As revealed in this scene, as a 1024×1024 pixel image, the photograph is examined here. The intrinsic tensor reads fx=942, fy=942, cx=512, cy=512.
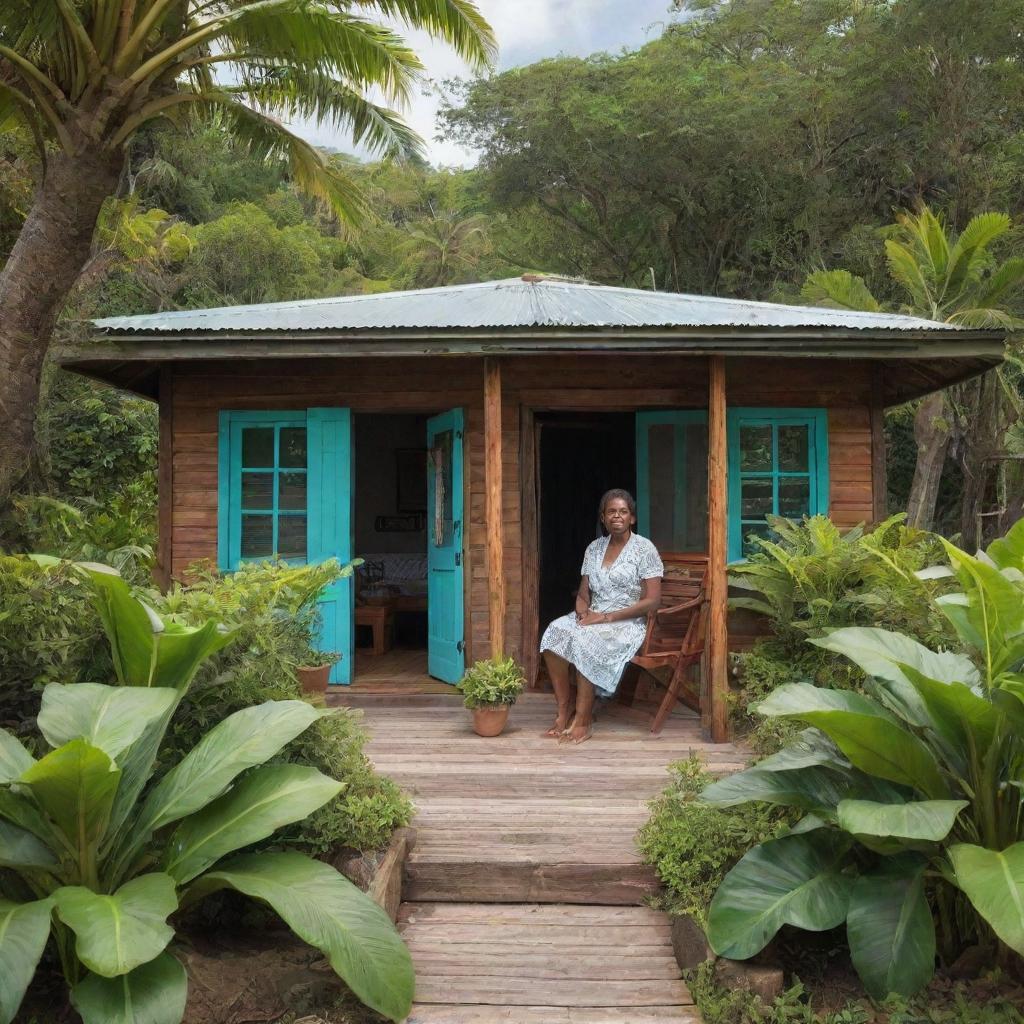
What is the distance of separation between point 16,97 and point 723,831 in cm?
671

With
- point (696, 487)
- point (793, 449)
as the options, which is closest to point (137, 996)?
point (696, 487)

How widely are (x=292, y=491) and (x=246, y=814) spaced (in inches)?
167

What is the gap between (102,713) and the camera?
3094 millimetres

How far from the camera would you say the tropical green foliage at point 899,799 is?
2963mm

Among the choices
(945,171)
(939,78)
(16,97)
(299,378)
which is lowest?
(299,378)

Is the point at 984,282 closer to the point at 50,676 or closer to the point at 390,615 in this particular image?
the point at 390,615

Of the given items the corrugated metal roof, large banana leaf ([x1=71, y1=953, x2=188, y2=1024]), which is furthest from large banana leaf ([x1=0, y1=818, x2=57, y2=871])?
the corrugated metal roof

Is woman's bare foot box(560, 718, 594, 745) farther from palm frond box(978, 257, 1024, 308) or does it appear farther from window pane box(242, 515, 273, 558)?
palm frond box(978, 257, 1024, 308)

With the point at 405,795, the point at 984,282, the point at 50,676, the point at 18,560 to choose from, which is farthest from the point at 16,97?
the point at 984,282

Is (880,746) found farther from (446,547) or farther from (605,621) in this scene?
(446,547)

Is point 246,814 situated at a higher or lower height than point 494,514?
lower

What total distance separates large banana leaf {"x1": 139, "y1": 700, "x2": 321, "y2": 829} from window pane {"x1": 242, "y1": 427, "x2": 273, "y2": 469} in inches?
161

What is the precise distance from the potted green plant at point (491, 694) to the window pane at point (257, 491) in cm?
237

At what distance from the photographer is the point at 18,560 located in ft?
12.5
